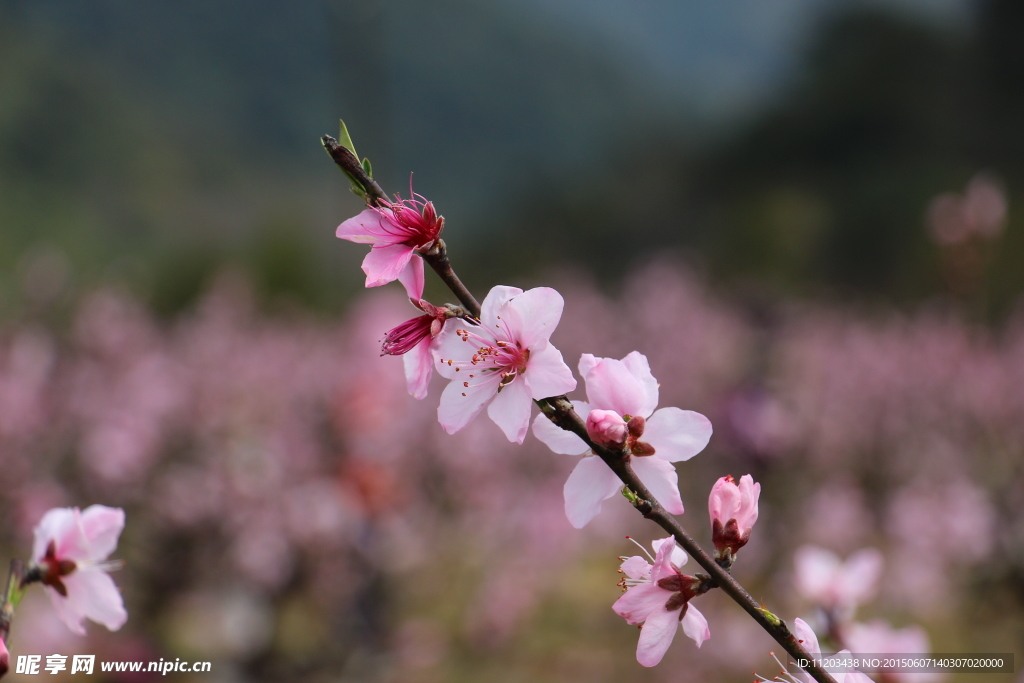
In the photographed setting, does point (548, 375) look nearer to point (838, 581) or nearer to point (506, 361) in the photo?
point (506, 361)

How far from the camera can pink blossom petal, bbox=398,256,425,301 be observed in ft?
1.50

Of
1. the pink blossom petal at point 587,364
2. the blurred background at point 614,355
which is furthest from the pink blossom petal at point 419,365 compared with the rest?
the blurred background at point 614,355

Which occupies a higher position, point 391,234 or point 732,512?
point 391,234

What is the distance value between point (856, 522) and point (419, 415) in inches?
73.7

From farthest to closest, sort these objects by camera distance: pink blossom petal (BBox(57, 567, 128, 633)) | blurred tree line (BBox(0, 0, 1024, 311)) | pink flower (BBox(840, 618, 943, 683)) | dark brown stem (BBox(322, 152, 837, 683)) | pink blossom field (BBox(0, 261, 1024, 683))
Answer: blurred tree line (BBox(0, 0, 1024, 311)) < pink blossom field (BBox(0, 261, 1024, 683)) < pink flower (BBox(840, 618, 943, 683)) < pink blossom petal (BBox(57, 567, 128, 633)) < dark brown stem (BBox(322, 152, 837, 683))

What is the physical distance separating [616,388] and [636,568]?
0.39ft

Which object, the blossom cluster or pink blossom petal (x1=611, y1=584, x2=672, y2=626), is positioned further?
the blossom cluster

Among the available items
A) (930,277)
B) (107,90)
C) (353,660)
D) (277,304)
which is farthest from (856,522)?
(107,90)

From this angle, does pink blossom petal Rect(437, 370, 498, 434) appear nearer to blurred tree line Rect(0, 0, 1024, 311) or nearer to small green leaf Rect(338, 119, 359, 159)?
small green leaf Rect(338, 119, 359, 159)

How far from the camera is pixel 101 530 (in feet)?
1.65

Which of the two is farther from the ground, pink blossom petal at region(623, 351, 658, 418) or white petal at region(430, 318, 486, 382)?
white petal at region(430, 318, 486, 382)

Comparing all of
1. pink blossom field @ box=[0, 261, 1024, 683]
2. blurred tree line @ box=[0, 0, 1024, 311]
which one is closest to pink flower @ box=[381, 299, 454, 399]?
pink blossom field @ box=[0, 261, 1024, 683]

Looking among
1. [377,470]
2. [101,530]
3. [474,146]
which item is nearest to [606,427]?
[101,530]

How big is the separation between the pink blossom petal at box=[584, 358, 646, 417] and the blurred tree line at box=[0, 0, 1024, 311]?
8.50ft
